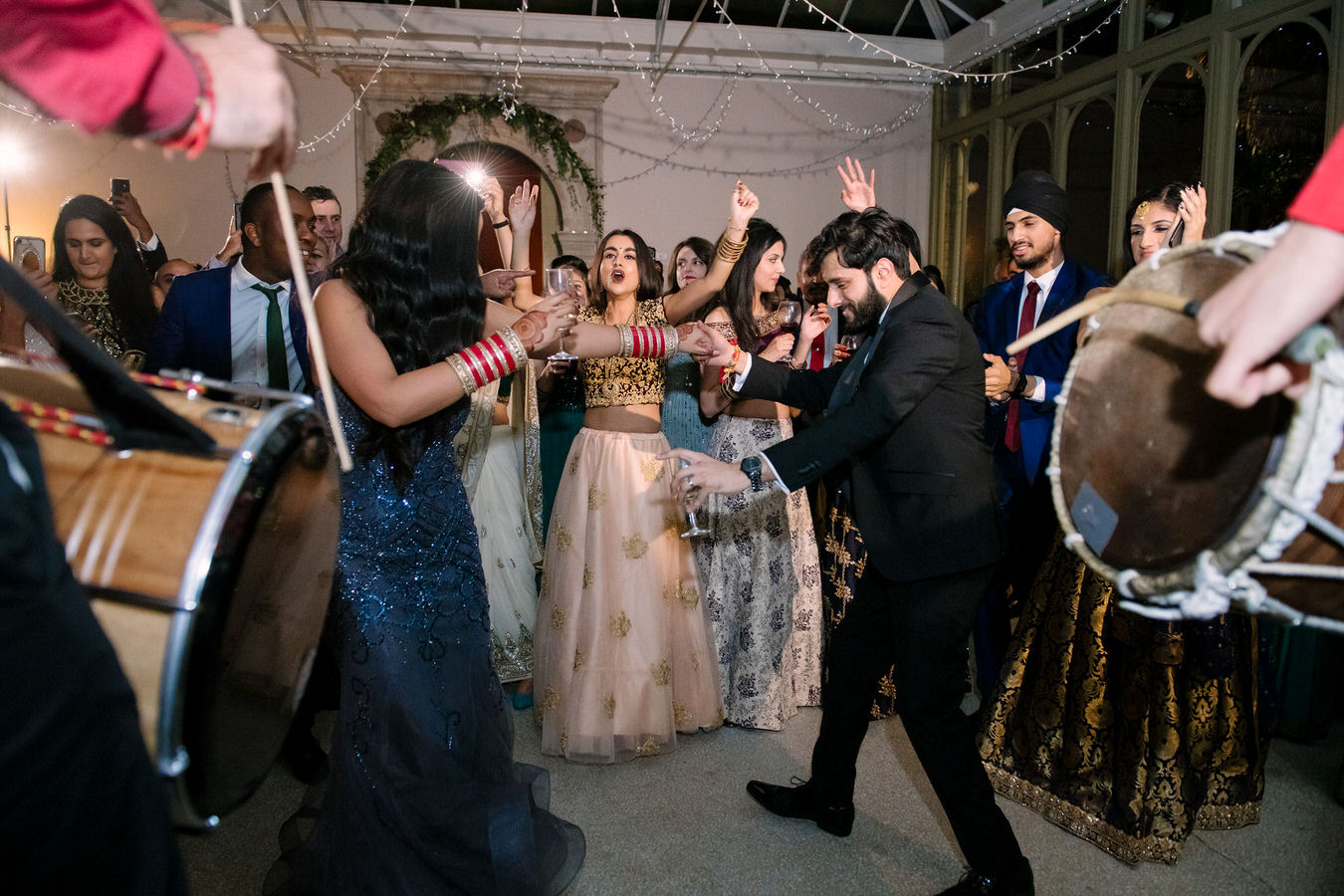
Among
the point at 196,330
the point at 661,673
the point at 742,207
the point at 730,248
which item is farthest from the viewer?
the point at 730,248

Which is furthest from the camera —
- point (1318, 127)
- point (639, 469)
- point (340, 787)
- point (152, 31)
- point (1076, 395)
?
point (1318, 127)

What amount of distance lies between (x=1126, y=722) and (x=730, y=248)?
2.04 meters

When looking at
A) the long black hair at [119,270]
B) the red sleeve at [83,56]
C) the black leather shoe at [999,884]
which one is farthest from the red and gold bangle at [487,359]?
the long black hair at [119,270]

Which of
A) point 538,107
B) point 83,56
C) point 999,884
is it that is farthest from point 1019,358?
point 538,107

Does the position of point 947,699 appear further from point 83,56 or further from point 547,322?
point 83,56

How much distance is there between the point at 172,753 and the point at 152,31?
678mm

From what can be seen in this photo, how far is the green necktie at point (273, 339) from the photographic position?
2701 mm

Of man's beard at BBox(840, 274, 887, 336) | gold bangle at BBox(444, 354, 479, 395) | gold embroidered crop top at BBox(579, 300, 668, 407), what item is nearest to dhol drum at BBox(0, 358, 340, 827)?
gold bangle at BBox(444, 354, 479, 395)

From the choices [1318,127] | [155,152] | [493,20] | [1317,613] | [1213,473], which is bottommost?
[1317,613]

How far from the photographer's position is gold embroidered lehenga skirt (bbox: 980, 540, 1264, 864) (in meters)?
2.25

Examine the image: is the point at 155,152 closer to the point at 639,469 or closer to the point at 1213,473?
the point at 639,469

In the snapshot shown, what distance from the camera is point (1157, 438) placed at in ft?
3.28

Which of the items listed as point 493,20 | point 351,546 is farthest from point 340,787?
point 493,20

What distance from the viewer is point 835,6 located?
7.82 meters
